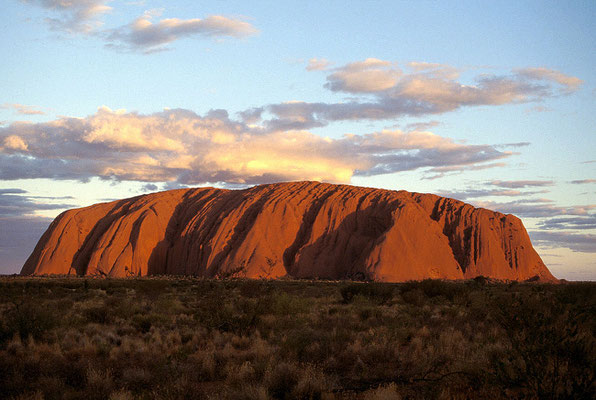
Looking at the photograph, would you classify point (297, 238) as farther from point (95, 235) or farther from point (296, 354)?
point (296, 354)

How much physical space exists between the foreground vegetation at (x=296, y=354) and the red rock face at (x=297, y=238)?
36109 mm

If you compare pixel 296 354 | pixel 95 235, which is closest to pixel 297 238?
pixel 95 235

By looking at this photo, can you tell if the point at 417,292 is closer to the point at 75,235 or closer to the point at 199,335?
the point at 199,335

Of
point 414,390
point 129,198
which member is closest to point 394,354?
point 414,390

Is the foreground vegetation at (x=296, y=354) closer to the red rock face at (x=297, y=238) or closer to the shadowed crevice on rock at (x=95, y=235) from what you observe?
the red rock face at (x=297, y=238)

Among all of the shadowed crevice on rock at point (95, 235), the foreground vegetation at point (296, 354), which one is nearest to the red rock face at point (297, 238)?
the shadowed crevice on rock at point (95, 235)

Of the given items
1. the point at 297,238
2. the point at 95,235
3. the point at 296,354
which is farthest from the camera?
the point at 95,235

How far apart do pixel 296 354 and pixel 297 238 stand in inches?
1924

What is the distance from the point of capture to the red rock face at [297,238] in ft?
179

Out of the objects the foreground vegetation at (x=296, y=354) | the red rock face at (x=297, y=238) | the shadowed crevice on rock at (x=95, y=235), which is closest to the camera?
the foreground vegetation at (x=296, y=354)

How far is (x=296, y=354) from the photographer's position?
1070cm

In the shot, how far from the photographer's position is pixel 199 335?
13.5 metres

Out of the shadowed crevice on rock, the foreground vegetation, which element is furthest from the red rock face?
the foreground vegetation

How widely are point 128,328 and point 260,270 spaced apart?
3962 cm
